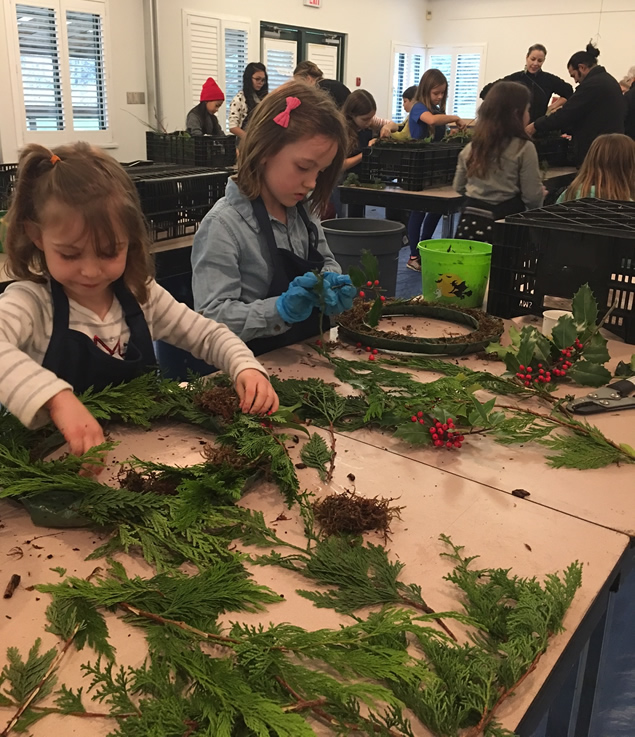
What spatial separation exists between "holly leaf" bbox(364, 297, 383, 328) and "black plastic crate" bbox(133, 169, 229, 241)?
136 cm

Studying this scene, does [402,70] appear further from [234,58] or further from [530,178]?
[530,178]

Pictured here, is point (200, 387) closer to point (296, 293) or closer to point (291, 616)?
point (296, 293)

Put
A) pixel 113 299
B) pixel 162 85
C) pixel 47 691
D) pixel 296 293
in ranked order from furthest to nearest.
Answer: pixel 162 85 < pixel 296 293 < pixel 113 299 < pixel 47 691

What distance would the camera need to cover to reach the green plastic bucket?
2.04 meters

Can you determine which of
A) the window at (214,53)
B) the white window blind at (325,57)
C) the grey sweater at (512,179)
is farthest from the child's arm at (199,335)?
the white window blind at (325,57)

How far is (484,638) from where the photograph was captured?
Result: 75 cm

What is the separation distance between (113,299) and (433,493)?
32.6 inches

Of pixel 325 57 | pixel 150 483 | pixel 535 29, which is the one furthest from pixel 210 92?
pixel 535 29

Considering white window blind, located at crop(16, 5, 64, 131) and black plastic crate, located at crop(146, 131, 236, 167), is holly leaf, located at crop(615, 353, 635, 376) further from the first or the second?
white window blind, located at crop(16, 5, 64, 131)

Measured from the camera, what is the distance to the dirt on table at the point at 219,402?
121 cm

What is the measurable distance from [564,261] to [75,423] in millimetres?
1358

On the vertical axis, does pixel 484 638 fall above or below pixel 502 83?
below

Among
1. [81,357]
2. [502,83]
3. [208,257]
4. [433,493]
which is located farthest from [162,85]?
[433,493]

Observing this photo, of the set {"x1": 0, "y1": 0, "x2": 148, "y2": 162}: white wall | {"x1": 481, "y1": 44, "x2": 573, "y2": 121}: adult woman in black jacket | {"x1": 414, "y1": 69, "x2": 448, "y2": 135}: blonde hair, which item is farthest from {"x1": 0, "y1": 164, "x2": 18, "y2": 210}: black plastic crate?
{"x1": 0, "y1": 0, "x2": 148, "y2": 162}: white wall
